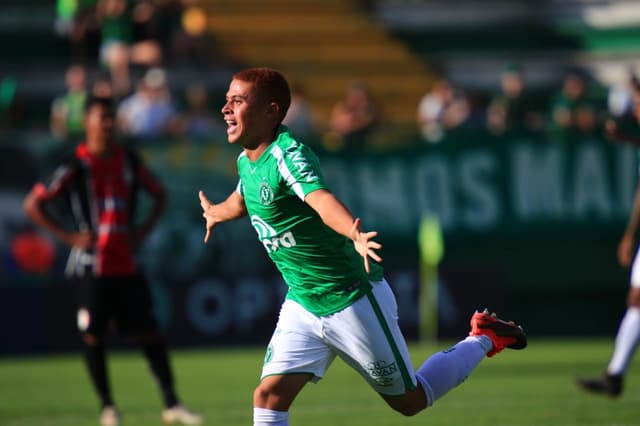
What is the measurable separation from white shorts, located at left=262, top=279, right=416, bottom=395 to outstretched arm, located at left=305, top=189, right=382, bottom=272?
77 cm

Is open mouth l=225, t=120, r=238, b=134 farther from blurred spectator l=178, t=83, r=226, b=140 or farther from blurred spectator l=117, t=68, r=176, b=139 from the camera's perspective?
blurred spectator l=117, t=68, r=176, b=139

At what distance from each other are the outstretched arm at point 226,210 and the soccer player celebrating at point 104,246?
3.41 meters

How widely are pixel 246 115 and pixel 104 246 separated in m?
4.45

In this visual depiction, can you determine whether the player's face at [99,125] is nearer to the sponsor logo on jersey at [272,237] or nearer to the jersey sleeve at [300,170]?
the sponsor logo on jersey at [272,237]

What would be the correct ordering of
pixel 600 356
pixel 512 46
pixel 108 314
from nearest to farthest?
1. pixel 108 314
2. pixel 600 356
3. pixel 512 46

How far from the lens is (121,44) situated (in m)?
24.5

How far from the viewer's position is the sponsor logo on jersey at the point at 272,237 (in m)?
7.73

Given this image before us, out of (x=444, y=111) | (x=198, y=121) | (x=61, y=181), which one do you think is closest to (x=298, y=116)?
(x=198, y=121)

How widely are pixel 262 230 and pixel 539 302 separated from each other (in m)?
14.7

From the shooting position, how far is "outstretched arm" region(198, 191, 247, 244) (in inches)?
327

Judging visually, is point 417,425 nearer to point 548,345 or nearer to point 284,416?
point 284,416

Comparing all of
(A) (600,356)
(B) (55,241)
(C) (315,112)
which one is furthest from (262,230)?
(C) (315,112)

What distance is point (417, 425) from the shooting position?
36.1 feet

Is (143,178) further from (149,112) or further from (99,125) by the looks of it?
(149,112)
